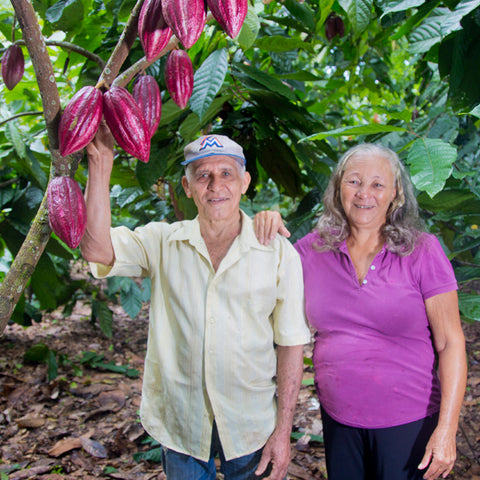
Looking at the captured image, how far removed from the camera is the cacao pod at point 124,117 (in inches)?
29.7

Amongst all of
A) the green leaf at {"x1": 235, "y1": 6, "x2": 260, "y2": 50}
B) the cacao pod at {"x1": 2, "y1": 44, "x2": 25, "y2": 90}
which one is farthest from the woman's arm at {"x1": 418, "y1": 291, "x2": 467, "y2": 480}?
the cacao pod at {"x1": 2, "y1": 44, "x2": 25, "y2": 90}

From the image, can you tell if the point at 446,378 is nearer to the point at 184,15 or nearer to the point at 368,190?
the point at 368,190

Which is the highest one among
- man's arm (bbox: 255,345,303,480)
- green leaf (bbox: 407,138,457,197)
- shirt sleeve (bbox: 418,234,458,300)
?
green leaf (bbox: 407,138,457,197)

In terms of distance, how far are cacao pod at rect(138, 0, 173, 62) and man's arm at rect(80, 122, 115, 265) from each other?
17 centimetres

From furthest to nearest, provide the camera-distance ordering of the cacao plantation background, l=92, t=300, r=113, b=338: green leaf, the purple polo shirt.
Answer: l=92, t=300, r=113, b=338: green leaf, the purple polo shirt, the cacao plantation background

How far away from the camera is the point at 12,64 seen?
0.97 meters

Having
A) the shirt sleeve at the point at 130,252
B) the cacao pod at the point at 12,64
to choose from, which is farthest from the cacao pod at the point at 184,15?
the shirt sleeve at the point at 130,252

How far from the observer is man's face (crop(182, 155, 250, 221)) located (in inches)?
50.4

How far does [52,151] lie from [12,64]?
13.8 inches

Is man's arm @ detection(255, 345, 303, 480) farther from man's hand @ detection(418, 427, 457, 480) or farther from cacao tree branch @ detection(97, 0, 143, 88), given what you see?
cacao tree branch @ detection(97, 0, 143, 88)

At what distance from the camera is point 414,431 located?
1.31 m

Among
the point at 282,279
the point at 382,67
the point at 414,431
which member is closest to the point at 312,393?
the point at 414,431

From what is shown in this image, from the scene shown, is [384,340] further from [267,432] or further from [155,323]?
[155,323]

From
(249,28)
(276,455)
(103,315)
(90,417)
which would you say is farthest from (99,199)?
(103,315)
